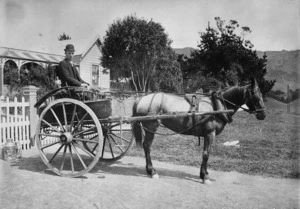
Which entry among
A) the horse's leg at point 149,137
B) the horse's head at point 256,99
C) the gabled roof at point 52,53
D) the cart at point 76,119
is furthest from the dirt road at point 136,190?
the gabled roof at point 52,53

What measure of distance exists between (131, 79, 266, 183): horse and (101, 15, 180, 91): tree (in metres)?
14.8

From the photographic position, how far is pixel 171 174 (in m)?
5.77

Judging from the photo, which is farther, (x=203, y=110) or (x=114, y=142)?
(x=114, y=142)

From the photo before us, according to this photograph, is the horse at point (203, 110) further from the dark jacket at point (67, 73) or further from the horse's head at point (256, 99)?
the dark jacket at point (67, 73)

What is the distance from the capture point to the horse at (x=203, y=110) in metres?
5.18

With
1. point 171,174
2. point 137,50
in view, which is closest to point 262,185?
point 171,174

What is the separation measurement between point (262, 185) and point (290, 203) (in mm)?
886

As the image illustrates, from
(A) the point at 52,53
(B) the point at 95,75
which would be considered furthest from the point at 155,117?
(A) the point at 52,53

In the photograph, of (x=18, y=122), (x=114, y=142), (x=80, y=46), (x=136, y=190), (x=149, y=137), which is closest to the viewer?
(x=136, y=190)

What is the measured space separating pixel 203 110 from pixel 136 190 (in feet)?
6.95

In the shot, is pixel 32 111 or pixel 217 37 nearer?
pixel 32 111

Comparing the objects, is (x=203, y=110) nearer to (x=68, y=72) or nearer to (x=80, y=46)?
(x=68, y=72)

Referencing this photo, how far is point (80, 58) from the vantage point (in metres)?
21.3

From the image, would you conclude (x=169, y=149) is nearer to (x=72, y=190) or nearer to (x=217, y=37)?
(x=72, y=190)
